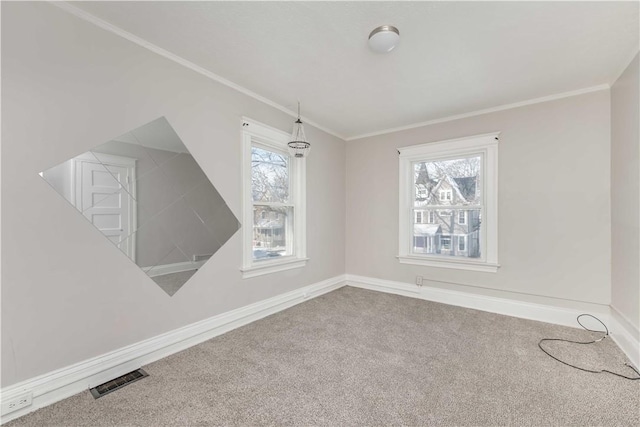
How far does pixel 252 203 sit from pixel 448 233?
2.65 meters

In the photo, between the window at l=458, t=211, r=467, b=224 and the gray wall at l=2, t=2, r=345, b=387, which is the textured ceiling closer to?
the gray wall at l=2, t=2, r=345, b=387

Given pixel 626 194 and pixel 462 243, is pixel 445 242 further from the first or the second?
pixel 626 194

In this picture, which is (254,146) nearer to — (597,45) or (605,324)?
(597,45)

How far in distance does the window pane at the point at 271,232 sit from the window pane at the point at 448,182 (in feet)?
6.29

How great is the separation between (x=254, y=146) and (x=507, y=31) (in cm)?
247

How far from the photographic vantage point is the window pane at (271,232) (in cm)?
322

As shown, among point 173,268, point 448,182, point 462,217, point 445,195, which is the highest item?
point 448,182

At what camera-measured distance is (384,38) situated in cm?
200

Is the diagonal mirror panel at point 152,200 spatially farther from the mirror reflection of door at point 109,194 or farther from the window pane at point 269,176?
the window pane at point 269,176

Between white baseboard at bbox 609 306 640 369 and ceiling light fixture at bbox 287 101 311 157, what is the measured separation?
11.1 feet

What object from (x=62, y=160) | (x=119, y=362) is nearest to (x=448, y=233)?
(x=119, y=362)

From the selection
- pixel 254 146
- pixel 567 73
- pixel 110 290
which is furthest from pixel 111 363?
pixel 567 73

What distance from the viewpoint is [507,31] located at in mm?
1986

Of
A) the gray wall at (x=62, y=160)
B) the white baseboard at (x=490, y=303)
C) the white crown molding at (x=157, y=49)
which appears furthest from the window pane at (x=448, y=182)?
the gray wall at (x=62, y=160)
